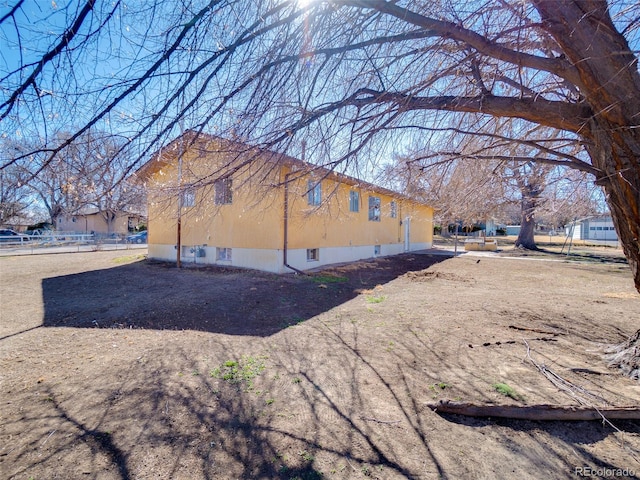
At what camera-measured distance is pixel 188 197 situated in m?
4.16

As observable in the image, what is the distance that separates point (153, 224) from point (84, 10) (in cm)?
1319

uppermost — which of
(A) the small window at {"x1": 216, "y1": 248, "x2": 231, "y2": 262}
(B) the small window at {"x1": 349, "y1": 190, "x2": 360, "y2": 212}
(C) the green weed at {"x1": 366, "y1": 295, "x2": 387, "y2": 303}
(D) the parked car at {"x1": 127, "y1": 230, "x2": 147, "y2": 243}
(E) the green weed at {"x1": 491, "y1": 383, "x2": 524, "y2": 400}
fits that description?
(B) the small window at {"x1": 349, "y1": 190, "x2": 360, "y2": 212}

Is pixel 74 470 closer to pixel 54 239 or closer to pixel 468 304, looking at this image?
pixel 468 304

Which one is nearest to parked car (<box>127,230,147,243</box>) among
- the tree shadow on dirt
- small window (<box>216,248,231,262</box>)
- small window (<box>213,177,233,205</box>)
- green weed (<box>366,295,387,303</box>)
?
the tree shadow on dirt

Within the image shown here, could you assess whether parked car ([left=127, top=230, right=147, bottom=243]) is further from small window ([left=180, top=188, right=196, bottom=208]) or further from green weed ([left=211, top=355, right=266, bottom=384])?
green weed ([left=211, top=355, right=266, bottom=384])

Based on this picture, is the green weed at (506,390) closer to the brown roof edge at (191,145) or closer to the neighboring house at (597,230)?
the brown roof edge at (191,145)

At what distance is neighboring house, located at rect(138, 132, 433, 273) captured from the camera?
3812 millimetres

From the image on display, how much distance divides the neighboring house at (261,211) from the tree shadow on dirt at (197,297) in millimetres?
999

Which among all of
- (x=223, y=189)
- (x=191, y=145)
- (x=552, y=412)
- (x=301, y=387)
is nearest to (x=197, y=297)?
(x=223, y=189)

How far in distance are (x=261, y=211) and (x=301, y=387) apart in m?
2.75

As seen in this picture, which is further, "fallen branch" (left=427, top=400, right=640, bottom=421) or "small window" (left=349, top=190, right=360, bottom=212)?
"small window" (left=349, top=190, right=360, bottom=212)

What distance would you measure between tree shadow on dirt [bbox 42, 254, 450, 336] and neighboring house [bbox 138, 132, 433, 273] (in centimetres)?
100

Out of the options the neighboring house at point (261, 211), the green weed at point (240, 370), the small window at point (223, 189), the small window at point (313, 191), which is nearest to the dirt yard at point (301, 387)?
the green weed at point (240, 370)

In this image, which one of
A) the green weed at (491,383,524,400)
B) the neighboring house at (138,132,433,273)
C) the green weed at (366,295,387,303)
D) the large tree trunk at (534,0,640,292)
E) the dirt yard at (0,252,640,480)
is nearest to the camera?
the dirt yard at (0,252,640,480)
